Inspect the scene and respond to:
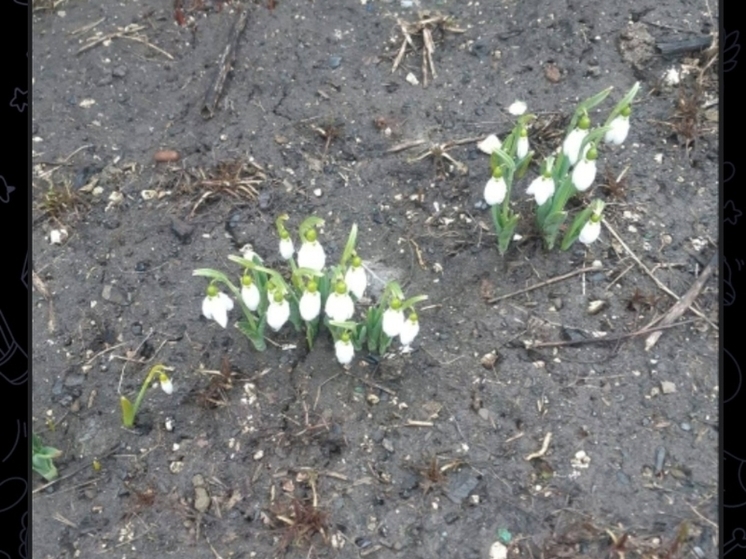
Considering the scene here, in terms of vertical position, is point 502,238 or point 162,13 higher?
point 162,13

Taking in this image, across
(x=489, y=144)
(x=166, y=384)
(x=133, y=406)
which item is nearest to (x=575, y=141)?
(x=489, y=144)

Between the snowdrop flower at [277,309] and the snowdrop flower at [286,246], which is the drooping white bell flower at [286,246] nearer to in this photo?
the snowdrop flower at [286,246]

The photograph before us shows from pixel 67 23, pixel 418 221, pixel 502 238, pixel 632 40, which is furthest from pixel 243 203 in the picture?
pixel 632 40

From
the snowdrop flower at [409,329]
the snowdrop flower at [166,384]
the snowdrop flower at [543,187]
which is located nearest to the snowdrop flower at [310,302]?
the snowdrop flower at [409,329]

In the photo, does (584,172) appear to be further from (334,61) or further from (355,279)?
(334,61)

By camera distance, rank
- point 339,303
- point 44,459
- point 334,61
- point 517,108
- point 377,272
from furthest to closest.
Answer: point 334,61 → point 517,108 → point 377,272 → point 44,459 → point 339,303

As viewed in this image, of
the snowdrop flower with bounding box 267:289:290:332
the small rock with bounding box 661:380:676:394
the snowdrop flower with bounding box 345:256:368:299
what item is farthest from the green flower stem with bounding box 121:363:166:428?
the small rock with bounding box 661:380:676:394

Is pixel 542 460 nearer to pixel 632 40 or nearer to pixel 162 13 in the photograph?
pixel 632 40
